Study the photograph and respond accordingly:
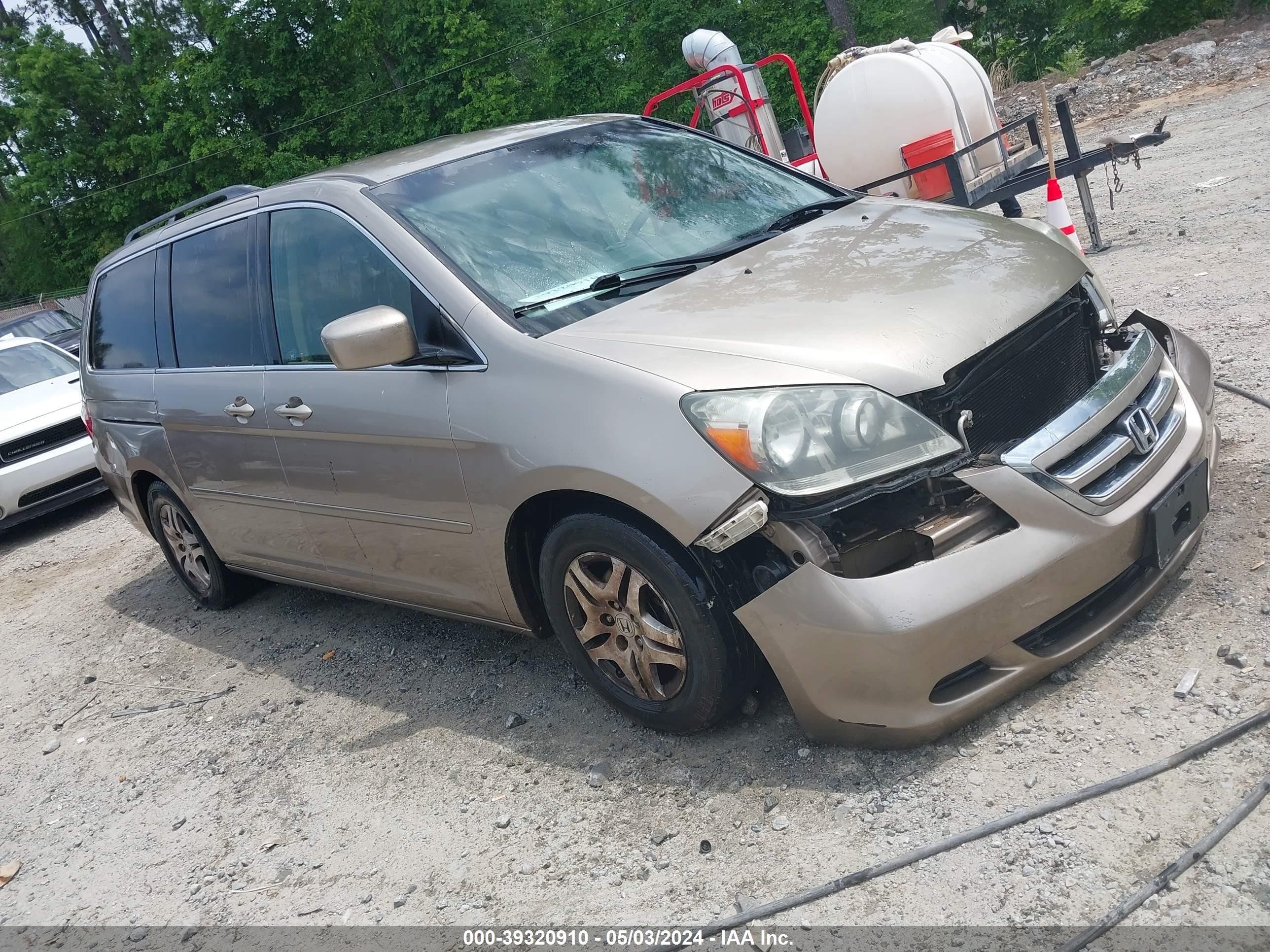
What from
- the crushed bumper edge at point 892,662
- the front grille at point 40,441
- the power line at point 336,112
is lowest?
the crushed bumper edge at point 892,662

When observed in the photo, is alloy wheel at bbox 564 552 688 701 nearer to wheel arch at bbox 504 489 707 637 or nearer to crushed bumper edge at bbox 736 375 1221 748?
wheel arch at bbox 504 489 707 637

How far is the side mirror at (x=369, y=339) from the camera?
344 cm

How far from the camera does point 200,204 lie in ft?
17.4

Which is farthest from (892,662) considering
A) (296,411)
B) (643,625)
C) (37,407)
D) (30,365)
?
(30,365)

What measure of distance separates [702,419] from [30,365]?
9.95m

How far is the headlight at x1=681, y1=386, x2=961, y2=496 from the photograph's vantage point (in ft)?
9.25

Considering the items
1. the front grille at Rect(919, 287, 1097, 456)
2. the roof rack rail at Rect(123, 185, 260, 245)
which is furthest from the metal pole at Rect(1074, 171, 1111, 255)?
the roof rack rail at Rect(123, 185, 260, 245)

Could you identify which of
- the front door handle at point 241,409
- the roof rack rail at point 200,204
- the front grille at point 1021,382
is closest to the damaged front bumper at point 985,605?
the front grille at point 1021,382

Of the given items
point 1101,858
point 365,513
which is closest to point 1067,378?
point 1101,858

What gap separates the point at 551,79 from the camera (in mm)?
31500

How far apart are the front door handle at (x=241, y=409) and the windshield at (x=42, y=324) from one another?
14.0 m

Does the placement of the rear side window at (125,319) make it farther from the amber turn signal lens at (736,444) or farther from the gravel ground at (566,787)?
the amber turn signal lens at (736,444)

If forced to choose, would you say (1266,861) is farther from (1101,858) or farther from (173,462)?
(173,462)

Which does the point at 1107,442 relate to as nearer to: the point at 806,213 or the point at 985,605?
the point at 985,605
